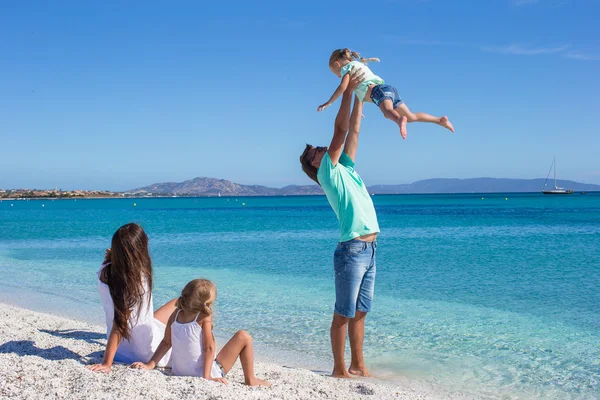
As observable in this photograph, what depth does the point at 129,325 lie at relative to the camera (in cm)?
457

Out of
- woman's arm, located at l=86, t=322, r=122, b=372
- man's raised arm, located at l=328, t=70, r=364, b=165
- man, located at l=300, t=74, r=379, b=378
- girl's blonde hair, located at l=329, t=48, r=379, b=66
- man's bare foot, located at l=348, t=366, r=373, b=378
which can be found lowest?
man's bare foot, located at l=348, t=366, r=373, b=378

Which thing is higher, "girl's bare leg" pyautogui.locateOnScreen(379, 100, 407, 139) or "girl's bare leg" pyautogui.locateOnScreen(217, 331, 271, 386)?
"girl's bare leg" pyautogui.locateOnScreen(379, 100, 407, 139)

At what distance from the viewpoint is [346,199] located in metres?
4.56

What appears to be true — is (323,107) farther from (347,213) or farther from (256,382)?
(256,382)

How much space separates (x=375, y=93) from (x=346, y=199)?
1060 millimetres

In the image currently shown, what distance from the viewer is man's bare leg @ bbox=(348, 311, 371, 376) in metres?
4.88

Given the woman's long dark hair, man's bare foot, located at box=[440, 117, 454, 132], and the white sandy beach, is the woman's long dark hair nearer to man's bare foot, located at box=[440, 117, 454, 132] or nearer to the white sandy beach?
the white sandy beach

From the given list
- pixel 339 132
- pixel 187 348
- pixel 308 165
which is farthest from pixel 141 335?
pixel 339 132

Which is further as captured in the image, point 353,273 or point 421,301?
point 421,301

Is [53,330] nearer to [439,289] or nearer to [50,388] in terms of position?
[50,388]

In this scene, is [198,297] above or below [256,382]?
above

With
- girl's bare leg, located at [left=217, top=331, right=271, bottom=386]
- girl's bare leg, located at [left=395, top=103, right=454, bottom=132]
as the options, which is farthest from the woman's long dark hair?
girl's bare leg, located at [left=395, top=103, right=454, bottom=132]

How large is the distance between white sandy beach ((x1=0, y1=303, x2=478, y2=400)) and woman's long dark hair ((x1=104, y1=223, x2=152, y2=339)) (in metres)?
0.42

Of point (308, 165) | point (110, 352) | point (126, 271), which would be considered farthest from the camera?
point (308, 165)
